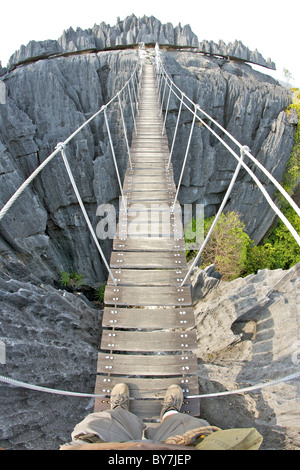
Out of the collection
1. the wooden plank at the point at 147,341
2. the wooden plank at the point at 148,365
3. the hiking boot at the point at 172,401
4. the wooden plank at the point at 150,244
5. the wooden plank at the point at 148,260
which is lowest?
the hiking boot at the point at 172,401

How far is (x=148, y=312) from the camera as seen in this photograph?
2990mm

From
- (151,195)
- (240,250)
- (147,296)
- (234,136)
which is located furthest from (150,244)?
(234,136)

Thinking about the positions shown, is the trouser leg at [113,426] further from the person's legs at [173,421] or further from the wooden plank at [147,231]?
the wooden plank at [147,231]

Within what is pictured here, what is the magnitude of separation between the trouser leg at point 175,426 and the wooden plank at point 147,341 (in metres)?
0.68

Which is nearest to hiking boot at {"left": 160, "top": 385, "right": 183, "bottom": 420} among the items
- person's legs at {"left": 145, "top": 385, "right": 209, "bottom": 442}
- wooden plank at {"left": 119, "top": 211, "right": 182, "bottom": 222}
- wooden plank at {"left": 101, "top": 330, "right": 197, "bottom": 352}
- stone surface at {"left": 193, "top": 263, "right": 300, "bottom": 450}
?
person's legs at {"left": 145, "top": 385, "right": 209, "bottom": 442}

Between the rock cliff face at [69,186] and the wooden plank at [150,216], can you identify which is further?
the wooden plank at [150,216]

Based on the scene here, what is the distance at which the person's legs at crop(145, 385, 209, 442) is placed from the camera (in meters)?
2.00

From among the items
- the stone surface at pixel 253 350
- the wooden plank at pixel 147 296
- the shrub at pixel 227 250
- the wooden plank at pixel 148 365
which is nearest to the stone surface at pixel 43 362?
the wooden plank at pixel 148 365

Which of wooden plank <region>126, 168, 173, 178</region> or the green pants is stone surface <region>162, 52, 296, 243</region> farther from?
the green pants

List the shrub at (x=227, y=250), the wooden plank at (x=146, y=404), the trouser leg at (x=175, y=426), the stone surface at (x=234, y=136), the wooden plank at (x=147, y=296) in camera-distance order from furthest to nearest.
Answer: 1. the stone surface at (x=234, y=136)
2. the shrub at (x=227, y=250)
3. the wooden plank at (x=147, y=296)
4. the wooden plank at (x=146, y=404)
5. the trouser leg at (x=175, y=426)

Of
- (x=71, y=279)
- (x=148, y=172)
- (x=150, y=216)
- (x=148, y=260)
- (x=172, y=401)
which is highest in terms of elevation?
(x=148, y=172)

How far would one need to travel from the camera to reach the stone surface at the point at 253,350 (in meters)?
2.88

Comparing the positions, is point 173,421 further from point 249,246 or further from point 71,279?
point 249,246

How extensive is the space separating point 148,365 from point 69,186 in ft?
24.2
